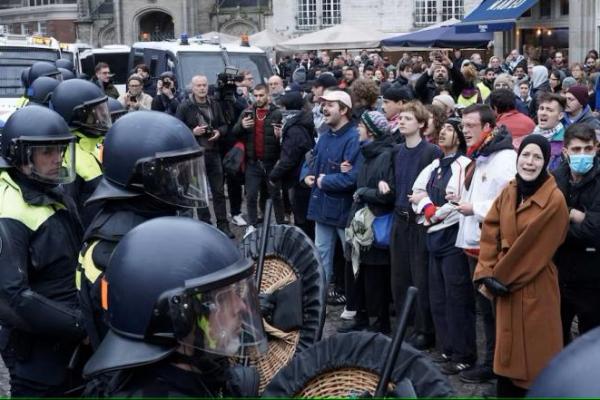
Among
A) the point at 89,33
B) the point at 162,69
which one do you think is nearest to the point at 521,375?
the point at 162,69

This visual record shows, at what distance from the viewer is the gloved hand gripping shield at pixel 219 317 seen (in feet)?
9.41

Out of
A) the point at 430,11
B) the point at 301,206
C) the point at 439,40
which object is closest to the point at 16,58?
the point at 301,206

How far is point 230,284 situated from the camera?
297 cm

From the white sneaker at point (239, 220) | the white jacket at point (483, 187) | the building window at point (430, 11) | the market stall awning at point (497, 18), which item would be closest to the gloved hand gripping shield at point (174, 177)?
the white jacket at point (483, 187)

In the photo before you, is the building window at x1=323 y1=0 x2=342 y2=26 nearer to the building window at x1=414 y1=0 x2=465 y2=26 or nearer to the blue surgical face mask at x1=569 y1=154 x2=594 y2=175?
the building window at x1=414 y1=0 x2=465 y2=26

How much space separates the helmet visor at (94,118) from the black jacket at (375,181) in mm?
2027

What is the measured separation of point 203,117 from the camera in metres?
11.8

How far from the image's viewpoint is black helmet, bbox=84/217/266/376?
9.46 feet

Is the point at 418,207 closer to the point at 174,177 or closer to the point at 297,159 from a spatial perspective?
the point at 174,177

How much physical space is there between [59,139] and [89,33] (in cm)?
5534

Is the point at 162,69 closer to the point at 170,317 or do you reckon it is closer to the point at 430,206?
the point at 430,206

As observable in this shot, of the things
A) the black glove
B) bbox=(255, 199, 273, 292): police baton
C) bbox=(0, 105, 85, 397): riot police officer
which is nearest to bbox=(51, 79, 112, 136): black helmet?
bbox=(0, 105, 85, 397): riot police officer

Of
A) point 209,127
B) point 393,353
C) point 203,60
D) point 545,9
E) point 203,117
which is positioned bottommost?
point 393,353

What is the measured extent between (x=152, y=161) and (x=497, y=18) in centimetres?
2302
